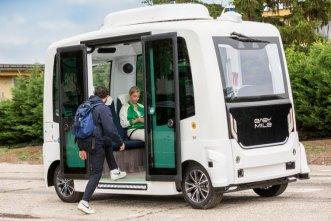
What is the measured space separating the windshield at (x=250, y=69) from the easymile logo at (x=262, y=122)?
0.34 m

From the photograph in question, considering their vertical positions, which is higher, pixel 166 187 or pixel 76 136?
pixel 76 136

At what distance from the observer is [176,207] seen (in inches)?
494

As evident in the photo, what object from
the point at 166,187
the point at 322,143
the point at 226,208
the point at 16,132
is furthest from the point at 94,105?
the point at 16,132

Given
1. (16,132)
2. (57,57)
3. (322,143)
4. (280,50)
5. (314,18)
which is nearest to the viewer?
(280,50)

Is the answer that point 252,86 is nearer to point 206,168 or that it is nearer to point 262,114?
point 262,114

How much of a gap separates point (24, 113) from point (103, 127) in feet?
58.9

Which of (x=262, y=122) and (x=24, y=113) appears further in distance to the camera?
(x=24, y=113)

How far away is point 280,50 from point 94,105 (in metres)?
2.96

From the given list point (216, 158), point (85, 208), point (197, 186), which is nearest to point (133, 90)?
point (85, 208)

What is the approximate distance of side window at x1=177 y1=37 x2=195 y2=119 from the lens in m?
12.1

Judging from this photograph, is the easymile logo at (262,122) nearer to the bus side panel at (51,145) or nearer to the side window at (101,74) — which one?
the side window at (101,74)

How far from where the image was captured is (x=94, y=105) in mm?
12461

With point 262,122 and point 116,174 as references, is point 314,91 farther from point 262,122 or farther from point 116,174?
point 116,174

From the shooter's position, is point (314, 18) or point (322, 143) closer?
point (322, 143)
